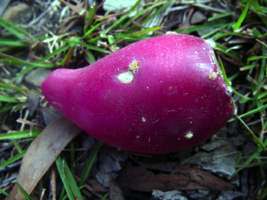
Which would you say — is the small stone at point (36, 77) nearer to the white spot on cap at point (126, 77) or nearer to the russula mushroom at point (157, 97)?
the russula mushroom at point (157, 97)

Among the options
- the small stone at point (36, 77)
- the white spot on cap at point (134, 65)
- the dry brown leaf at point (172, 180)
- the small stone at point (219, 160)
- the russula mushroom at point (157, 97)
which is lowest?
the dry brown leaf at point (172, 180)

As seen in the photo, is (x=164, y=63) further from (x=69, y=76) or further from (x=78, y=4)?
(x=78, y=4)

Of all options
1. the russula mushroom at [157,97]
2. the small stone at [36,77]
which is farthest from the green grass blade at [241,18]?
the small stone at [36,77]

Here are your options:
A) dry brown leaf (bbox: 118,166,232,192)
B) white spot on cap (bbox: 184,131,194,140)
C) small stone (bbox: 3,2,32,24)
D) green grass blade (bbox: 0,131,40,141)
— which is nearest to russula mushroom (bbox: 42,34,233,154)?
white spot on cap (bbox: 184,131,194,140)


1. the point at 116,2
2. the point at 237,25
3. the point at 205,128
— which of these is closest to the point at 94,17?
the point at 116,2

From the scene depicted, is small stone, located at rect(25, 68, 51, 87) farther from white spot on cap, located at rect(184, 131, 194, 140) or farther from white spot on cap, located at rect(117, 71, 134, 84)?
white spot on cap, located at rect(184, 131, 194, 140)

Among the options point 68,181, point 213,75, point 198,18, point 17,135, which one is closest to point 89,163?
point 68,181
